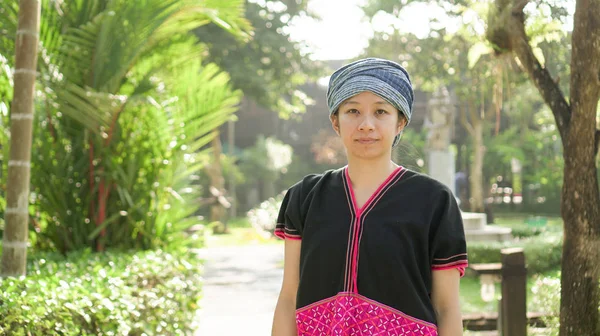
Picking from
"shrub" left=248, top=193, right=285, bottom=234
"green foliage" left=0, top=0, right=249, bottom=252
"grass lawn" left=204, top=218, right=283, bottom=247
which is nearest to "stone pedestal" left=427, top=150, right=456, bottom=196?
"grass lawn" left=204, top=218, right=283, bottom=247

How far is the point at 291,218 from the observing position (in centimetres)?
222

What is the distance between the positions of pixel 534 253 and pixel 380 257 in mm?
10802

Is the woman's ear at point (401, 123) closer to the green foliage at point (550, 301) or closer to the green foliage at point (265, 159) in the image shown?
the green foliage at point (550, 301)

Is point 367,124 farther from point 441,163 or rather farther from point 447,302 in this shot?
point 441,163

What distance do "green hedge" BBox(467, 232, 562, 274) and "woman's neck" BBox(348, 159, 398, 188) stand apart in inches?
398

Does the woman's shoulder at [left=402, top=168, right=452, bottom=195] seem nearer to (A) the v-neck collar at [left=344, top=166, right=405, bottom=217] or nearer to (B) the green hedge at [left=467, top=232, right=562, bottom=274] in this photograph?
(A) the v-neck collar at [left=344, top=166, right=405, bottom=217]

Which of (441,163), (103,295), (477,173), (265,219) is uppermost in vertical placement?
(477,173)

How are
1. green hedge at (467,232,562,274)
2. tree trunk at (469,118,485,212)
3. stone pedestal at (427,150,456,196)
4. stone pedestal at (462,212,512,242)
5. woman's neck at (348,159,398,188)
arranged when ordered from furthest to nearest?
1. tree trunk at (469,118,485,212)
2. stone pedestal at (462,212,512,242)
3. stone pedestal at (427,150,456,196)
4. green hedge at (467,232,562,274)
5. woman's neck at (348,159,398,188)

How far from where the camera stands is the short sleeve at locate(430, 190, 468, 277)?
2.01 m

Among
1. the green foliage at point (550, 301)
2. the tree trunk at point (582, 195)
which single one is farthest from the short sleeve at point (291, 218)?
the green foliage at point (550, 301)

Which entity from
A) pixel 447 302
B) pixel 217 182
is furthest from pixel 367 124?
pixel 217 182

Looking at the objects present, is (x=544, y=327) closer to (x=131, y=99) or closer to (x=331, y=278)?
(x=131, y=99)

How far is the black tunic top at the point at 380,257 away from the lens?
2.01 m

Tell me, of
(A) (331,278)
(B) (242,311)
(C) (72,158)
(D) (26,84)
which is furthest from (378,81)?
Answer: (B) (242,311)
